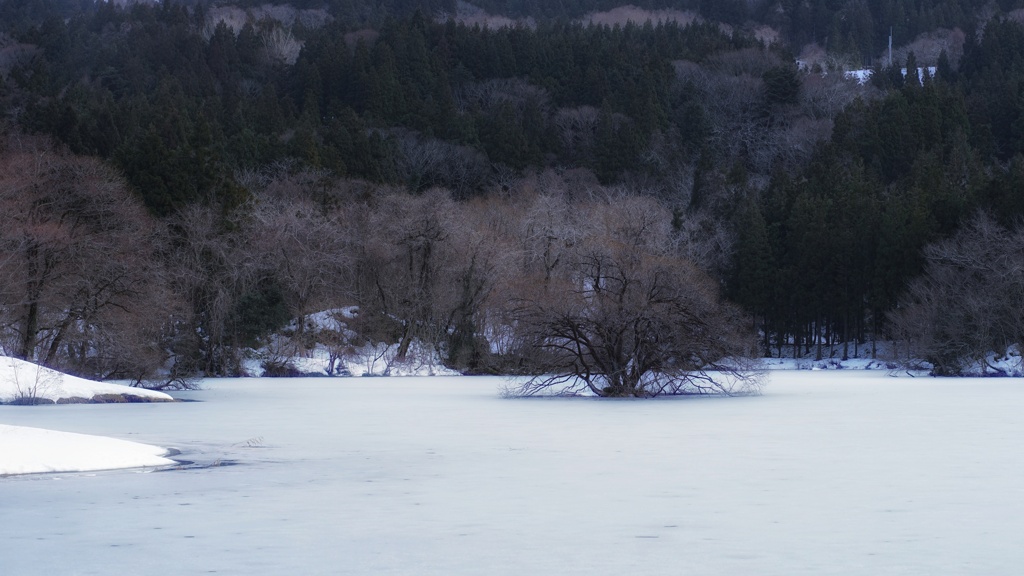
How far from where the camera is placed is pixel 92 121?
251 feet

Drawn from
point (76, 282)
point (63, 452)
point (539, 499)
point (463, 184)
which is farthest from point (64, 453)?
point (463, 184)

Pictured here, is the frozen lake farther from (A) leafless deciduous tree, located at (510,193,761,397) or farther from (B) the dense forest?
(B) the dense forest

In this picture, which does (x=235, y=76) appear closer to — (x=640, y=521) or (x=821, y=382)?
(x=821, y=382)

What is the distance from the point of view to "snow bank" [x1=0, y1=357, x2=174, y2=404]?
2969cm

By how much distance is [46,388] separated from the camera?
30.1m

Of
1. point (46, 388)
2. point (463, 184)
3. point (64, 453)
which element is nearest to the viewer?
point (64, 453)

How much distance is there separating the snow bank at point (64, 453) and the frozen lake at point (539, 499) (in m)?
0.68

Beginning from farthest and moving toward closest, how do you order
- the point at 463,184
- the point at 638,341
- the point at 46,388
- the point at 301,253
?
the point at 463,184 < the point at 301,253 < the point at 638,341 < the point at 46,388

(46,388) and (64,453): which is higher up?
(46,388)

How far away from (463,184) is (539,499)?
78899 millimetres

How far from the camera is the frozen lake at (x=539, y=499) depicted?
388 inches

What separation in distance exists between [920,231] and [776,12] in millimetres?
117576

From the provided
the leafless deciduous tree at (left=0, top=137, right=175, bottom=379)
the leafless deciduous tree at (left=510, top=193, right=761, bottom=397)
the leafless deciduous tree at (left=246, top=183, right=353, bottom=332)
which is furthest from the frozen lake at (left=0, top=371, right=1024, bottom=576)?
the leafless deciduous tree at (left=246, top=183, right=353, bottom=332)

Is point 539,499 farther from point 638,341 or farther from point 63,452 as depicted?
point 638,341
